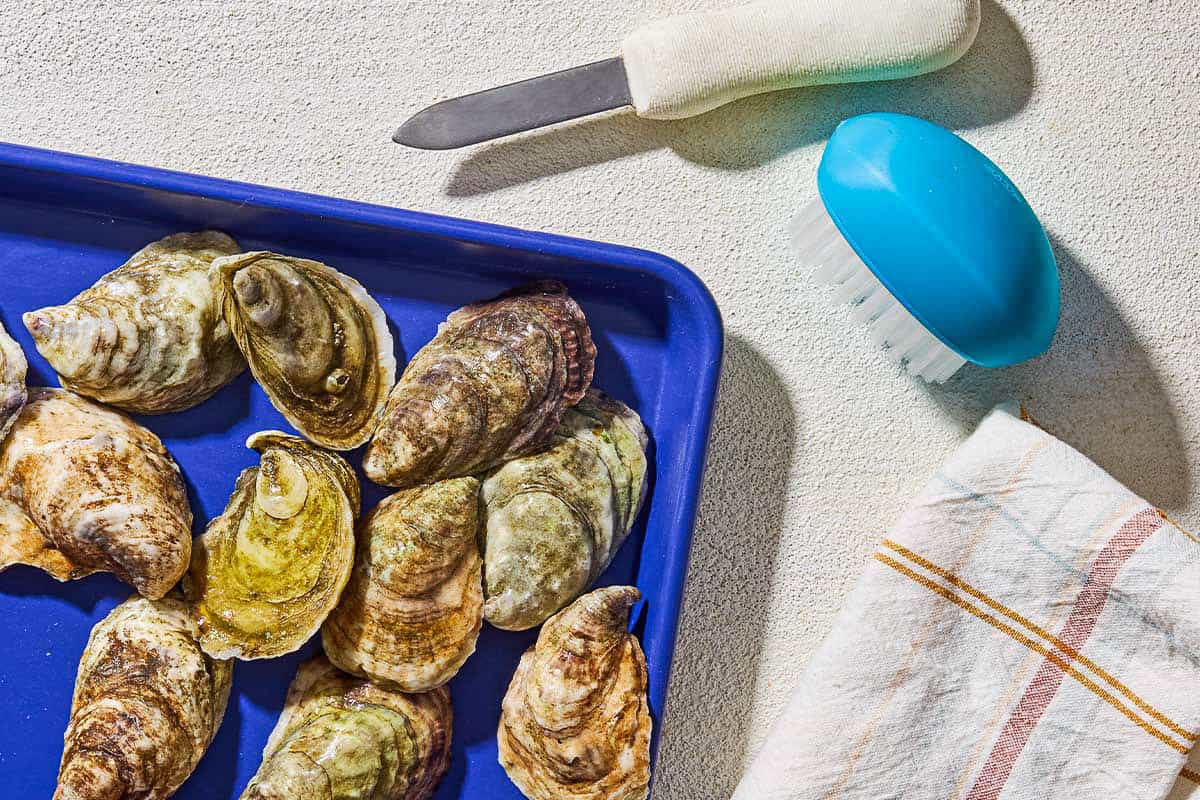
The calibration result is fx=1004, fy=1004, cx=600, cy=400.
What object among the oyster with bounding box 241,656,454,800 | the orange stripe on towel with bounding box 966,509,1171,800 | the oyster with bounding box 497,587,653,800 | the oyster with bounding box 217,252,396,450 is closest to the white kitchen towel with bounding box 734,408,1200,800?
the orange stripe on towel with bounding box 966,509,1171,800

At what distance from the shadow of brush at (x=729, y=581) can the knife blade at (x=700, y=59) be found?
0.18 meters

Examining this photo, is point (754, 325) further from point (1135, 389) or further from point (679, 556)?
point (1135, 389)

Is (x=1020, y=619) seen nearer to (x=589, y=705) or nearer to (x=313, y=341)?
(x=589, y=705)

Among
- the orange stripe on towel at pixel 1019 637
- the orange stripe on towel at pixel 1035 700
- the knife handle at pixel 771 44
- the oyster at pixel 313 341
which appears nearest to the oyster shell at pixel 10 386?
the oyster at pixel 313 341

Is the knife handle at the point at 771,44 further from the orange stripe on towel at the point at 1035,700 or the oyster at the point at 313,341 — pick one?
the orange stripe on towel at the point at 1035,700

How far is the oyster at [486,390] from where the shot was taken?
60 centimetres

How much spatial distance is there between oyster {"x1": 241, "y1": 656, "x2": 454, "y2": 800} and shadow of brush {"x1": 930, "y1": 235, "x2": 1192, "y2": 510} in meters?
0.42

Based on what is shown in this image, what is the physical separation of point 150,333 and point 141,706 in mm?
223

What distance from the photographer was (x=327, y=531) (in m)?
0.60

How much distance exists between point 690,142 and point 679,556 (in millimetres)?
283

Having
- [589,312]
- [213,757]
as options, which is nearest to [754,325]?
[589,312]

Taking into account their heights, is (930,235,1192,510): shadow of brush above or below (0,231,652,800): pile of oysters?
above

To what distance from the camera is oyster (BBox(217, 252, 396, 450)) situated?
58cm

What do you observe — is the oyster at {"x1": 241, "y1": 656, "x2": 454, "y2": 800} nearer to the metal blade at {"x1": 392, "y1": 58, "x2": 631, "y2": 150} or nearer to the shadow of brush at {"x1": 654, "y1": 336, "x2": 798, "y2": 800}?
the shadow of brush at {"x1": 654, "y1": 336, "x2": 798, "y2": 800}
